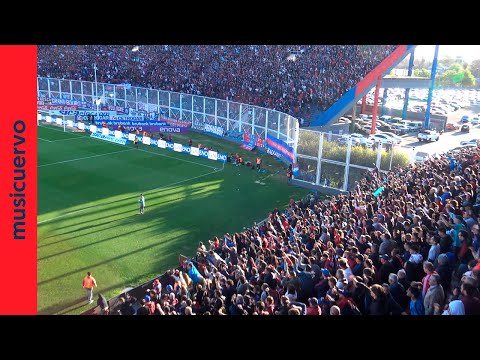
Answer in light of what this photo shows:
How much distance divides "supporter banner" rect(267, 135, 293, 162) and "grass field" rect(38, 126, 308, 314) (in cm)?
→ 93

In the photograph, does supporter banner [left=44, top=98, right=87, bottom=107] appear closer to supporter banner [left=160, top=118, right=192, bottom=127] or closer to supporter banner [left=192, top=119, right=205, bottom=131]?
supporter banner [left=160, top=118, right=192, bottom=127]

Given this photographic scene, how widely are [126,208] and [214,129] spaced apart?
60.4 ft

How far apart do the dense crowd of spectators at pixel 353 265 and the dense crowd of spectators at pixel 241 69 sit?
24.4 meters

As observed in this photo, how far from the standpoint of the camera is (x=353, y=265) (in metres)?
10.1

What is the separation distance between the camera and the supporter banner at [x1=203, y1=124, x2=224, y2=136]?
38.9m

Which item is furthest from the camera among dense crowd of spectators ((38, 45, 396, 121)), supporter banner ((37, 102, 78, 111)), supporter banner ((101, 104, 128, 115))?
supporter banner ((101, 104, 128, 115))

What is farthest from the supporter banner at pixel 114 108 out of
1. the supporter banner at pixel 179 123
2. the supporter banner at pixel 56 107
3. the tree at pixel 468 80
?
the tree at pixel 468 80

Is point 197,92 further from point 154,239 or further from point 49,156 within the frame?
point 154,239

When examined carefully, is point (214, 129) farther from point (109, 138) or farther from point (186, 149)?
point (109, 138)

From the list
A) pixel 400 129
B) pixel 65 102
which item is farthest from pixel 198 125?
pixel 400 129

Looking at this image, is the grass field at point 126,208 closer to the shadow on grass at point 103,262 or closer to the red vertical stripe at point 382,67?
the shadow on grass at point 103,262

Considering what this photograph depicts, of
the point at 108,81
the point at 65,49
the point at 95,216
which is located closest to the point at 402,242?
the point at 95,216

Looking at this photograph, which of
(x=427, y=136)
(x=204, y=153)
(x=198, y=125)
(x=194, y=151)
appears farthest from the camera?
(x=198, y=125)

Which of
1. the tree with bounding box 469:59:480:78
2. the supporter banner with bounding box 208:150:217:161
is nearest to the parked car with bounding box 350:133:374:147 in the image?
the supporter banner with bounding box 208:150:217:161
